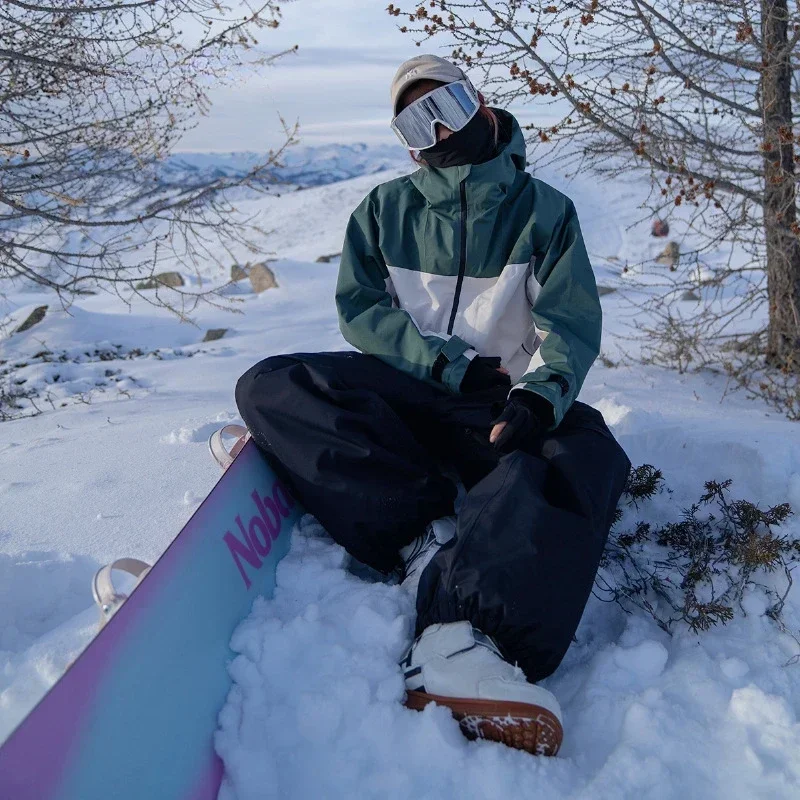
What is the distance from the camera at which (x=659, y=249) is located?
17734 mm

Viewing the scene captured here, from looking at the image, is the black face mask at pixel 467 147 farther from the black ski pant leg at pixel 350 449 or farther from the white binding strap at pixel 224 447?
the white binding strap at pixel 224 447

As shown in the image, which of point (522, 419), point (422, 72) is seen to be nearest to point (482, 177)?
point (422, 72)

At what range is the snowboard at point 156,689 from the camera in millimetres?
1103

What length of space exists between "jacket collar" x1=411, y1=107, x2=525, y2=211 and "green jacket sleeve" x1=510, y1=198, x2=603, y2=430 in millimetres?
206

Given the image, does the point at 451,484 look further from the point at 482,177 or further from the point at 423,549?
the point at 482,177

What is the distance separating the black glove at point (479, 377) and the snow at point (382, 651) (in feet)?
A: 2.03

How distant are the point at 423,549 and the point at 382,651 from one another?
1.16 feet

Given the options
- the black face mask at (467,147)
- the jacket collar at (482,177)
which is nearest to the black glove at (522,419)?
the jacket collar at (482,177)

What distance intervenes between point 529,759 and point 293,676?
1.73 ft

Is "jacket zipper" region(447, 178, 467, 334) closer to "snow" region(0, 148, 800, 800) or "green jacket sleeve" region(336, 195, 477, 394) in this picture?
"green jacket sleeve" region(336, 195, 477, 394)

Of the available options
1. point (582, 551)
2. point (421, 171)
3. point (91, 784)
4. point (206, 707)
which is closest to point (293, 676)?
point (206, 707)

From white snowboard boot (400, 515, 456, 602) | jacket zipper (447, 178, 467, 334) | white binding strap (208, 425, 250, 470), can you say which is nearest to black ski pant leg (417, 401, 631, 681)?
white snowboard boot (400, 515, 456, 602)

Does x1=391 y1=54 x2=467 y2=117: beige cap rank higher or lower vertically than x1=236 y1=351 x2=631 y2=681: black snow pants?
higher

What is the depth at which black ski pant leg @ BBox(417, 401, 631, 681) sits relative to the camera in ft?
5.09
